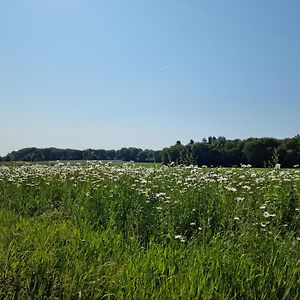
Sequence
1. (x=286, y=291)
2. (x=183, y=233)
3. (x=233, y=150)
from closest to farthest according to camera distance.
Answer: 1. (x=286, y=291)
2. (x=183, y=233)
3. (x=233, y=150)

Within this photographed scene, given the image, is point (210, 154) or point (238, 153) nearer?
point (210, 154)

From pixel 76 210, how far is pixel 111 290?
390 centimetres

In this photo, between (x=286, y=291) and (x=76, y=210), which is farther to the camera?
(x=76, y=210)

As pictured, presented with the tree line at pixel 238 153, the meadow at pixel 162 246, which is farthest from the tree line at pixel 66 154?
the meadow at pixel 162 246

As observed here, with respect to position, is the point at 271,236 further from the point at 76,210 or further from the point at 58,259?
the point at 76,210

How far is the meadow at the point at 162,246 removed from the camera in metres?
3.45

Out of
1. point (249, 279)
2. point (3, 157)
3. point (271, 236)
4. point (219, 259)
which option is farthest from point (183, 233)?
point (3, 157)

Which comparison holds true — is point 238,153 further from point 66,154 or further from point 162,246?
point 162,246

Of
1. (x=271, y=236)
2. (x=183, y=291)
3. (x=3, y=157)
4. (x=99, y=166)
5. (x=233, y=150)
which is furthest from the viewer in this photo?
(x=233, y=150)

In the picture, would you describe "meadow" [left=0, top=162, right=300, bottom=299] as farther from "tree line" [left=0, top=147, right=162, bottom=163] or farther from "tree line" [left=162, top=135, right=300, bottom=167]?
"tree line" [left=0, top=147, right=162, bottom=163]

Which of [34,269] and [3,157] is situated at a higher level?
[3,157]

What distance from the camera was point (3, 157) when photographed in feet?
68.7

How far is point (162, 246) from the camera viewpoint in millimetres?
4676

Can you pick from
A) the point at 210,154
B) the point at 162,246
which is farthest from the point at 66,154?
the point at 162,246
